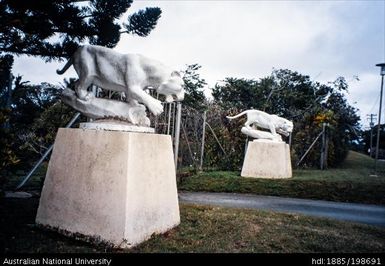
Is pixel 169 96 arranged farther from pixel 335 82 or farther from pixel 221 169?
pixel 335 82

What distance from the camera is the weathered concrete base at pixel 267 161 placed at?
10867 millimetres

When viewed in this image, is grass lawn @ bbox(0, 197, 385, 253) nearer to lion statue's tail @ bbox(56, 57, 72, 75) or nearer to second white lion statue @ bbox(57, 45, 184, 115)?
second white lion statue @ bbox(57, 45, 184, 115)

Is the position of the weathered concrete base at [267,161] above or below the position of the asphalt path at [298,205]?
above

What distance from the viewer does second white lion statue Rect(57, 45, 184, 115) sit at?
469 cm

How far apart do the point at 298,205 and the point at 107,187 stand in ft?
15.9

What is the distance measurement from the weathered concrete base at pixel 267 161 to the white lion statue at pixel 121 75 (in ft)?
21.6

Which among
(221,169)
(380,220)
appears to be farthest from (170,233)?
(221,169)

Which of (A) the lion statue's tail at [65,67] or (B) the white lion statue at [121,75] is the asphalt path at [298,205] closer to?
(B) the white lion statue at [121,75]

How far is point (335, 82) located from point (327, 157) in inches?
266

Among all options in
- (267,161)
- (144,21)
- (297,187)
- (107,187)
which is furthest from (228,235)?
(267,161)

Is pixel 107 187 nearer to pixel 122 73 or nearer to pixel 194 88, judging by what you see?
pixel 122 73

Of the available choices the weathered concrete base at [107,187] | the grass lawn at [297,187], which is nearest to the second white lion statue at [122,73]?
the weathered concrete base at [107,187]

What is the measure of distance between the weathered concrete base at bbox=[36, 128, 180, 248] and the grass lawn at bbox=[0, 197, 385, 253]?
19 centimetres

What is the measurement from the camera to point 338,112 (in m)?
18.9
